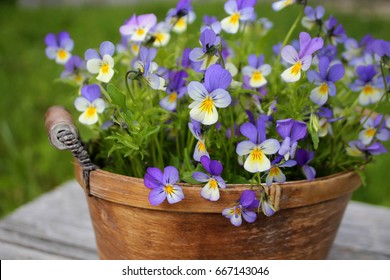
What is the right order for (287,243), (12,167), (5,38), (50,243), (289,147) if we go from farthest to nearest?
(5,38) < (12,167) < (50,243) < (287,243) < (289,147)

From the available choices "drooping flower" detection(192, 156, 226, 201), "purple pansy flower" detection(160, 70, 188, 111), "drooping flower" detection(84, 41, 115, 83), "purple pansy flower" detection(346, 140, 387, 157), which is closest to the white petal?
"drooping flower" detection(84, 41, 115, 83)

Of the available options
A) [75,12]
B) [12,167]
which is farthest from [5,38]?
[12,167]

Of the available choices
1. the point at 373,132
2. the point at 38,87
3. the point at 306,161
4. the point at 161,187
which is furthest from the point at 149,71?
the point at 38,87

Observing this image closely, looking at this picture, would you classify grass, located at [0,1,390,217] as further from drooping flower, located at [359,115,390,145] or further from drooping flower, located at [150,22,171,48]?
drooping flower, located at [359,115,390,145]

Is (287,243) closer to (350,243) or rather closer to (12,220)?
(350,243)

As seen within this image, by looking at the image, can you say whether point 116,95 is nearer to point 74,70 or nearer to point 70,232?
point 74,70

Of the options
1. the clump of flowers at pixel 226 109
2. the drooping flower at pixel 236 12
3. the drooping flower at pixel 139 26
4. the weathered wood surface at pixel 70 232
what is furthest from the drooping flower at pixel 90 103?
the weathered wood surface at pixel 70 232
